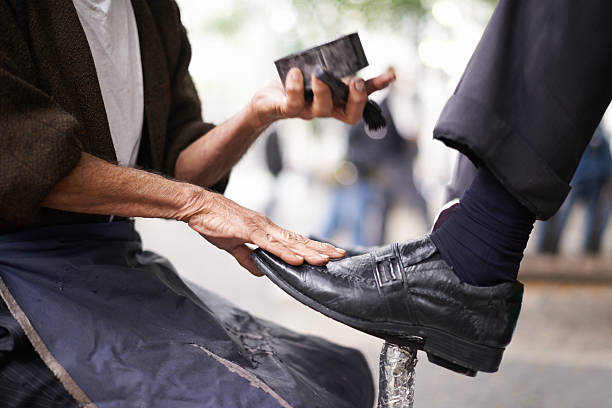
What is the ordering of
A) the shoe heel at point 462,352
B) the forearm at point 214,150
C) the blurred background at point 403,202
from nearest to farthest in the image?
the shoe heel at point 462,352 < the forearm at point 214,150 < the blurred background at point 403,202

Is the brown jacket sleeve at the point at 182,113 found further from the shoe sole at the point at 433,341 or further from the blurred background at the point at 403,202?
the shoe sole at the point at 433,341

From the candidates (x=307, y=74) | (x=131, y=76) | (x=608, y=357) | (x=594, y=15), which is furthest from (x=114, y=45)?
(x=608, y=357)

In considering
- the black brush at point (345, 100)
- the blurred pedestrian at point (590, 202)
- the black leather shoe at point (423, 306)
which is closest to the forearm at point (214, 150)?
the black brush at point (345, 100)

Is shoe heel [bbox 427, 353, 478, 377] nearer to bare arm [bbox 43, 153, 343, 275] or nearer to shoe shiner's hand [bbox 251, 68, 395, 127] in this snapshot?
bare arm [bbox 43, 153, 343, 275]

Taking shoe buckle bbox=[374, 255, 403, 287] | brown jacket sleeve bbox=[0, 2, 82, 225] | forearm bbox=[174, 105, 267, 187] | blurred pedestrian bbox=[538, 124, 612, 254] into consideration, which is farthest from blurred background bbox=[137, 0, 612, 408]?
brown jacket sleeve bbox=[0, 2, 82, 225]

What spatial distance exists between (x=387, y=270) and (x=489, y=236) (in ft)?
0.55

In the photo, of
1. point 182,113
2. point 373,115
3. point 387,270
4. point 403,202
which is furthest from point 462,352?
point 403,202

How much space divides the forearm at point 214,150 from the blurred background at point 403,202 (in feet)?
0.54

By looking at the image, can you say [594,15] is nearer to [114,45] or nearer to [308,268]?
[308,268]

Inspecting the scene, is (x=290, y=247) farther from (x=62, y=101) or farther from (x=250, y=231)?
(x=62, y=101)

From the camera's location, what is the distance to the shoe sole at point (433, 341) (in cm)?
93

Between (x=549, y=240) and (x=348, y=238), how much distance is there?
1676 mm

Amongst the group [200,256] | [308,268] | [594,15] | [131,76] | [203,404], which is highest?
[594,15]

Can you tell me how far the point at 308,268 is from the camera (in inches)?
38.0
